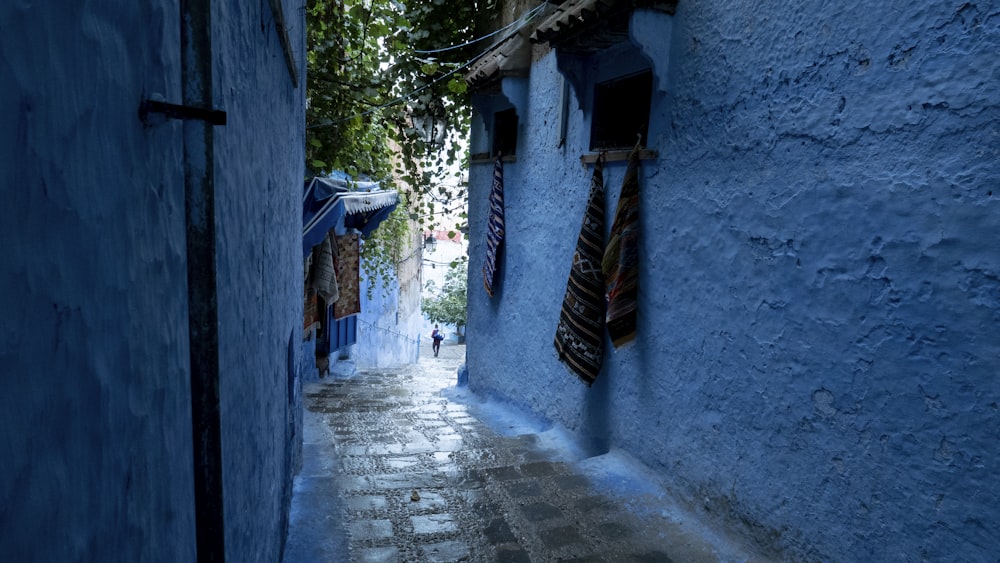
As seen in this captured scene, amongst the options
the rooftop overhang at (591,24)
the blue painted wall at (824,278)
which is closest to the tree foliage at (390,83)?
the rooftop overhang at (591,24)

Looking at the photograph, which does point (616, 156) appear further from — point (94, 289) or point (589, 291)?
point (94, 289)

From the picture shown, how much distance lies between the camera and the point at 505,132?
24.2 feet

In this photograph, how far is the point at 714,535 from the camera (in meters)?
3.59

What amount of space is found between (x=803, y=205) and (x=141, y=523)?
9.92ft

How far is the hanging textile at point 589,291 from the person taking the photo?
190 inches

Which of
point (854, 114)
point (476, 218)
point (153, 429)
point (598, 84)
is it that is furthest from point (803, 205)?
point (476, 218)

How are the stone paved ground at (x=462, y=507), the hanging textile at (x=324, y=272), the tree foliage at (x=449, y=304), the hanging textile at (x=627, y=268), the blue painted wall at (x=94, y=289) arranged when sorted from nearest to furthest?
the blue painted wall at (x=94, y=289)
the stone paved ground at (x=462, y=507)
the hanging textile at (x=627, y=268)
the hanging textile at (x=324, y=272)
the tree foliage at (x=449, y=304)

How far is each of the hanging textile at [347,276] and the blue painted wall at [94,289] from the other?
8373mm

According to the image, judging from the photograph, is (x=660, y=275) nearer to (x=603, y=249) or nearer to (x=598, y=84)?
(x=603, y=249)

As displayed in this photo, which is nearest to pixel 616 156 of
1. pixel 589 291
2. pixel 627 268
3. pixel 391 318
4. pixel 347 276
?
pixel 627 268

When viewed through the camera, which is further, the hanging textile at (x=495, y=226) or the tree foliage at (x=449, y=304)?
the tree foliage at (x=449, y=304)

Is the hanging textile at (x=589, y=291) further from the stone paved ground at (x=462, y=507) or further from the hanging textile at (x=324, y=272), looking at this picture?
the hanging textile at (x=324, y=272)

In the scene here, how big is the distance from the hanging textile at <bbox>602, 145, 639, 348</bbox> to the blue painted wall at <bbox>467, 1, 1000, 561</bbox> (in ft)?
0.24

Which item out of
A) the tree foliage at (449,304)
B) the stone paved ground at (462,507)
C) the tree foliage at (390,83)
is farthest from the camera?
the tree foliage at (449,304)
